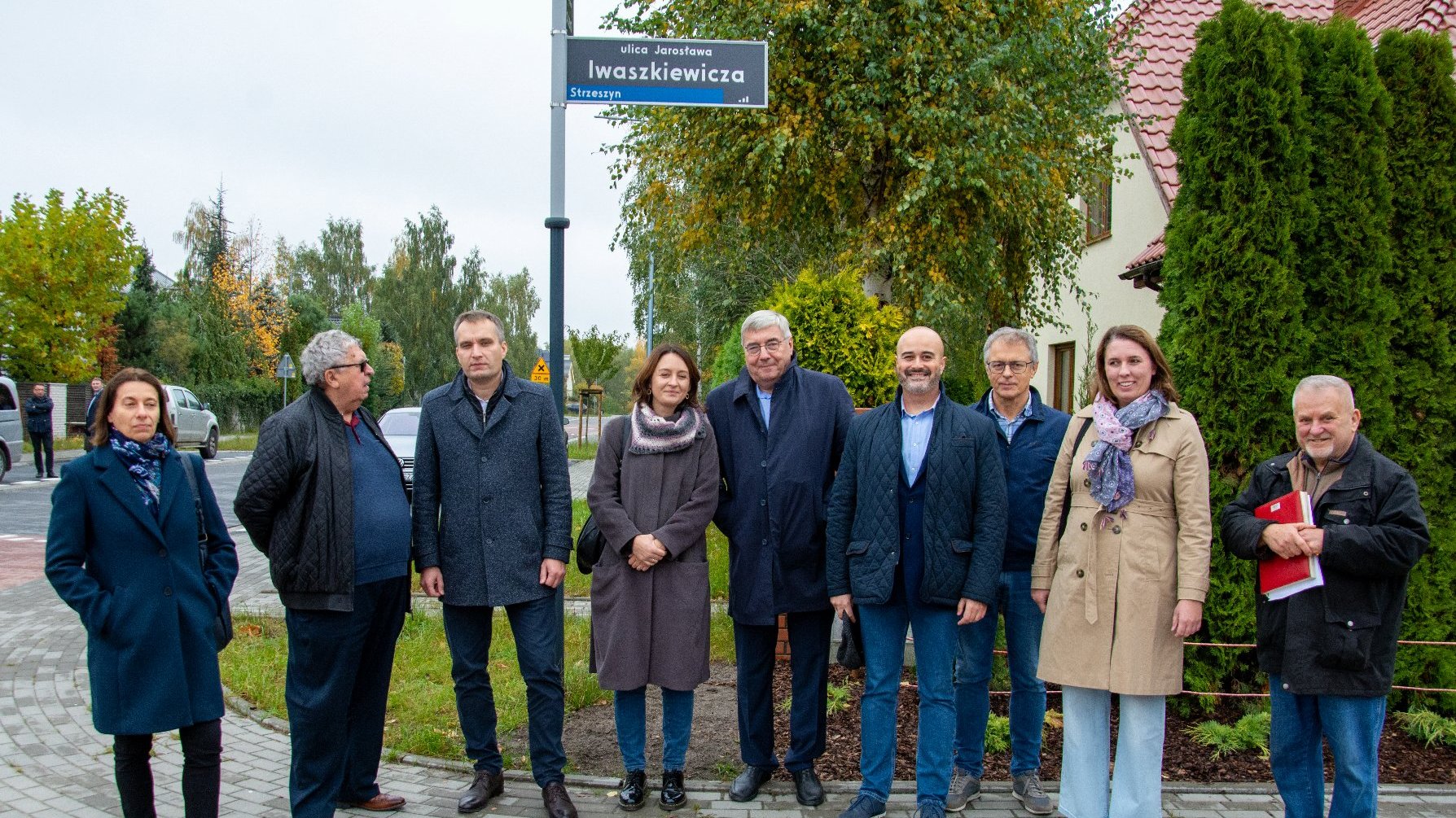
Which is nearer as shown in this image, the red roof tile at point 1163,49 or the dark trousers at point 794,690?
the dark trousers at point 794,690

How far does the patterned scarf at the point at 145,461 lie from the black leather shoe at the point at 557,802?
1.80 metres

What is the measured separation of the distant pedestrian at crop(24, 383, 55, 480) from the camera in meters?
18.0

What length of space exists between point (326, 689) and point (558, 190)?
8.50 ft

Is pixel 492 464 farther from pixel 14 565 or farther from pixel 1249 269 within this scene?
pixel 14 565

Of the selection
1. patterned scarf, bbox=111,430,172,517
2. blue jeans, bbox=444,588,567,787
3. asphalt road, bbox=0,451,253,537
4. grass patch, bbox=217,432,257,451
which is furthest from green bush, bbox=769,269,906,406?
grass patch, bbox=217,432,257,451

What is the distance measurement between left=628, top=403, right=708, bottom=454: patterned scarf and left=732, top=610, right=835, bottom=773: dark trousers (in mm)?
832

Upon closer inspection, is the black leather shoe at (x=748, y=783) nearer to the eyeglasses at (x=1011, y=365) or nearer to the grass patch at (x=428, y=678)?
the grass patch at (x=428, y=678)

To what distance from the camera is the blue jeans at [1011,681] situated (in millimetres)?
4133

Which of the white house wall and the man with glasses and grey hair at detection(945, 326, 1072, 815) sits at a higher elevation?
the white house wall

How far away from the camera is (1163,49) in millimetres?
12805

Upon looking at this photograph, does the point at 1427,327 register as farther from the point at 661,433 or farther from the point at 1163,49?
the point at 1163,49

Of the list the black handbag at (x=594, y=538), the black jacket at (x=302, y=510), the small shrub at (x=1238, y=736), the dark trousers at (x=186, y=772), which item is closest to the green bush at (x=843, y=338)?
the black handbag at (x=594, y=538)

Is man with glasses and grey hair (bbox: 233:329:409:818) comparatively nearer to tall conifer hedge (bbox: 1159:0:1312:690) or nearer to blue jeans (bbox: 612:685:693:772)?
blue jeans (bbox: 612:685:693:772)

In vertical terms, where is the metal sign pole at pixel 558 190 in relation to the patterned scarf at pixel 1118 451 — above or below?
above
